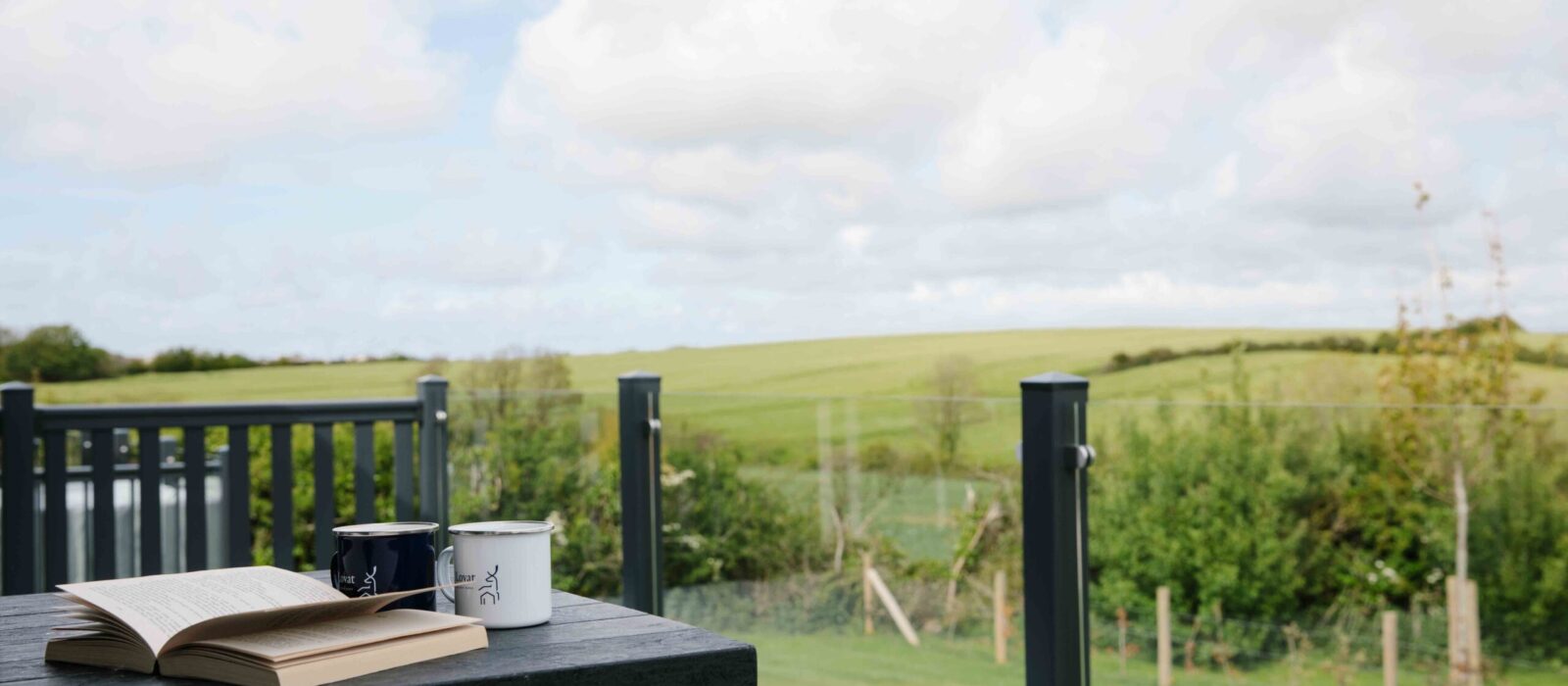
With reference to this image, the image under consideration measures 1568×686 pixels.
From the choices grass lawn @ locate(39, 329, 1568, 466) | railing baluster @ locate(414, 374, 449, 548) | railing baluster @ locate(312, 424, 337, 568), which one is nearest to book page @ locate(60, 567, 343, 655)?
railing baluster @ locate(312, 424, 337, 568)

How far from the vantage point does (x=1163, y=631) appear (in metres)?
3.43

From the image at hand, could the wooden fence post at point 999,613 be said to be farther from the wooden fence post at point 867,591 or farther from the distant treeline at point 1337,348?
the distant treeline at point 1337,348

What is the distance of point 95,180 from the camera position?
31.7ft

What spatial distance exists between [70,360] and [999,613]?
817 centimetres

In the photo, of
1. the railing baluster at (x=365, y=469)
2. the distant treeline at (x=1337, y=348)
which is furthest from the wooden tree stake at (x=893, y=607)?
the distant treeline at (x=1337, y=348)

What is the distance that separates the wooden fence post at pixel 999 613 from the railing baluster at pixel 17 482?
2.72 metres

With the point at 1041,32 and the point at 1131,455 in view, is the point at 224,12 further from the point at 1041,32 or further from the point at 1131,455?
the point at 1131,455

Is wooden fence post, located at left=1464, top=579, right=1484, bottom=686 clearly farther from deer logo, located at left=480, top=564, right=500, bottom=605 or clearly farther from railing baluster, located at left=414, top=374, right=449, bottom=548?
railing baluster, located at left=414, top=374, right=449, bottom=548

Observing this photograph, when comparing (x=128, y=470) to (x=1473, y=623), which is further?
(x=128, y=470)

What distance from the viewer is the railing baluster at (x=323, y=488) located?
3324 mm

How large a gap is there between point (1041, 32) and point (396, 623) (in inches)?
299

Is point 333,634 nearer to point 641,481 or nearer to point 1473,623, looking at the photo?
point 641,481

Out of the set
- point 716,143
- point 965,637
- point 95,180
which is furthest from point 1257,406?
point 95,180

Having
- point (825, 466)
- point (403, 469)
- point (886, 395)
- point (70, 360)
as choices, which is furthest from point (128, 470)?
point (70, 360)
